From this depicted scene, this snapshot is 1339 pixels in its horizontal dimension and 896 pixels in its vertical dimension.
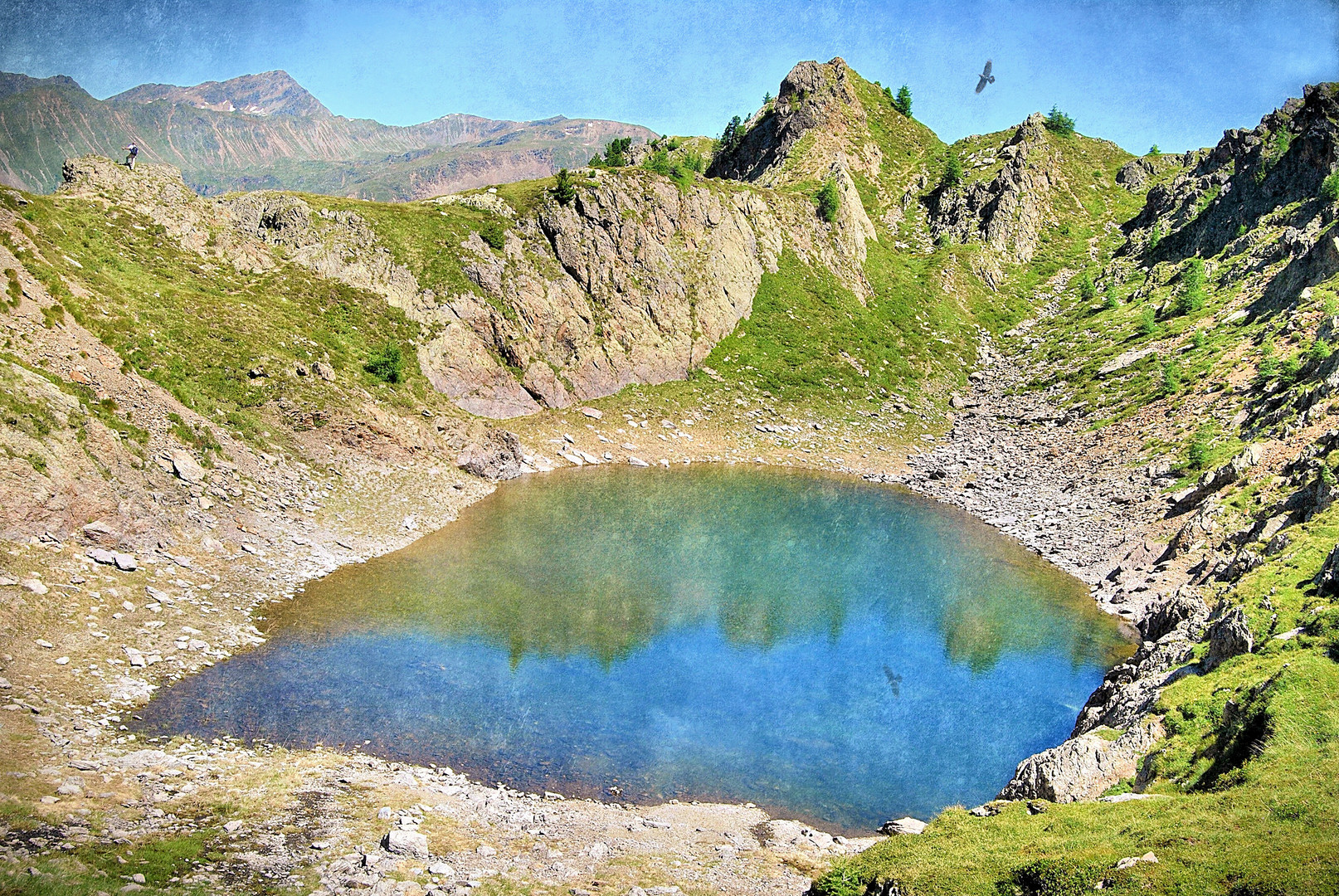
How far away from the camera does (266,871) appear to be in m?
17.0

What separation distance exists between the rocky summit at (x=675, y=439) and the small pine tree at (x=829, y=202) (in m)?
0.61

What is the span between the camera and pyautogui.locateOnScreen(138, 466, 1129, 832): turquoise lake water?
2620cm

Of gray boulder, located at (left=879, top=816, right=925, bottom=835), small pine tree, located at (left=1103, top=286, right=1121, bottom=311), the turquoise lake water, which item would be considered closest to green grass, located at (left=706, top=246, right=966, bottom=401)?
small pine tree, located at (left=1103, top=286, right=1121, bottom=311)

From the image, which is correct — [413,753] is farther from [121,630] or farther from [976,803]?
[976,803]

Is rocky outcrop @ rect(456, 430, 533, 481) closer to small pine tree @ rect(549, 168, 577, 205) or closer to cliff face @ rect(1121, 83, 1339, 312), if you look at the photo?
small pine tree @ rect(549, 168, 577, 205)

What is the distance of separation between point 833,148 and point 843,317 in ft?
138

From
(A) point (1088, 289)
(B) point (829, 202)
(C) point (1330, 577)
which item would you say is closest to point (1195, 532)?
(C) point (1330, 577)

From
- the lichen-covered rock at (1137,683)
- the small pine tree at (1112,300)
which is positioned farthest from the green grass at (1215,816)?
the small pine tree at (1112,300)

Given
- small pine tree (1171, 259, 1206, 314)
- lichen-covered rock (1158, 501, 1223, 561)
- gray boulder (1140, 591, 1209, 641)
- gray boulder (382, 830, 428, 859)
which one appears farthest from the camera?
small pine tree (1171, 259, 1206, 314)

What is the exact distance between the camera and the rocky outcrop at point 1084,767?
21.0 metres

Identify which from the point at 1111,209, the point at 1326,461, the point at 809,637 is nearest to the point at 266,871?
the point at 809,637

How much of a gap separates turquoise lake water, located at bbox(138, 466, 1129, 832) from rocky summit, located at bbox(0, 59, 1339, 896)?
152cm

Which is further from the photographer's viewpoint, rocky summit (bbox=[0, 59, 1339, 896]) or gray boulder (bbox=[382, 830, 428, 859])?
gray boulder (bbox=[382, 830, 428, 859])

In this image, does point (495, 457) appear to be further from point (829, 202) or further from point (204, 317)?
point (829, 202)
